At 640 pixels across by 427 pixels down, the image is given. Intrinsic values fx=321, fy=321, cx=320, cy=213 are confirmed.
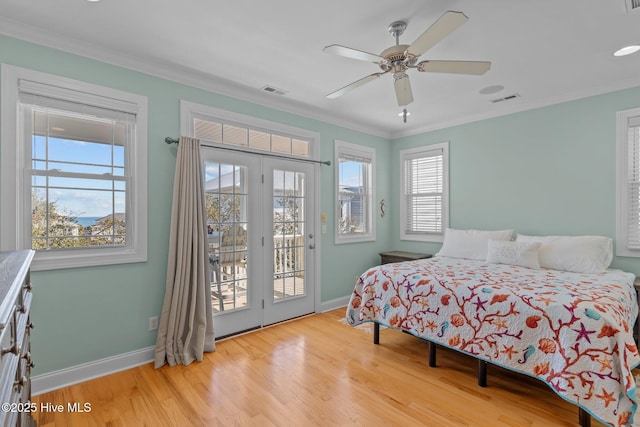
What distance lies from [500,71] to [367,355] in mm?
2960

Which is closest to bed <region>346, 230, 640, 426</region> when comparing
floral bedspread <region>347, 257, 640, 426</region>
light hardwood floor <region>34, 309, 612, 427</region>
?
floral bedspread <region>347, 257, 640, 426</region>

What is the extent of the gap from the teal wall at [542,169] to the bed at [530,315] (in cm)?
53

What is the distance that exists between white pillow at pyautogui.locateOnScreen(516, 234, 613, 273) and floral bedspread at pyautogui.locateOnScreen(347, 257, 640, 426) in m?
0.15

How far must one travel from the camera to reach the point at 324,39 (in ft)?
8.11

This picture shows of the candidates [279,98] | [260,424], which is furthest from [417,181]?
[260,424]

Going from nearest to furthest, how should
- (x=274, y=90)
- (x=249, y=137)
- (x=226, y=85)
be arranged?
(x=226, y=85)
(x=274, y=90)
(x=249, y=137)

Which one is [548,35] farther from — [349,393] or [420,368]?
[349,393]

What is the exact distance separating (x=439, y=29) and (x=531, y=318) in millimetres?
1944

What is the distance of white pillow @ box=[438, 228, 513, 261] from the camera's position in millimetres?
3878

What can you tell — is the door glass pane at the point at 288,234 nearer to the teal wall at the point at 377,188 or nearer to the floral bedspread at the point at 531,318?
the teal wall at the point at 377,188

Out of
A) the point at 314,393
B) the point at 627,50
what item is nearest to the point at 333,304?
the point at 314,393

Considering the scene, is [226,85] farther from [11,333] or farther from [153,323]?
[11,333]

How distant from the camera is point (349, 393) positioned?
7.76ft

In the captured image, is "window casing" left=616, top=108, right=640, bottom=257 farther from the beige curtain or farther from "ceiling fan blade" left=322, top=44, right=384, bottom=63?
the beige curtain
